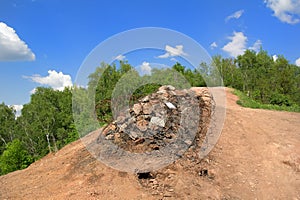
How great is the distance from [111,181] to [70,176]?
52.9 inches

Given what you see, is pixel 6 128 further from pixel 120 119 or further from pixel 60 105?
pixel 120 119

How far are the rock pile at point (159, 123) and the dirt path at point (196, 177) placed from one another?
0.77 m

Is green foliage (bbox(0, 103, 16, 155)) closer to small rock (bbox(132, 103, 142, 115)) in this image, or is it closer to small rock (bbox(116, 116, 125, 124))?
small rock (bbox(116, 116, 125, 124))

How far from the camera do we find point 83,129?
25.6 ft

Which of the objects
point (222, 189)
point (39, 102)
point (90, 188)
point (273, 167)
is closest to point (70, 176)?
point (90, 188)

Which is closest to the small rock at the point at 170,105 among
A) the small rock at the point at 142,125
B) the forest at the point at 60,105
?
the small rock at the point at 142,125

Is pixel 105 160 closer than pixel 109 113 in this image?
Yes

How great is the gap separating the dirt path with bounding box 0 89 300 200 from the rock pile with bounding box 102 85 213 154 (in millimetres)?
774

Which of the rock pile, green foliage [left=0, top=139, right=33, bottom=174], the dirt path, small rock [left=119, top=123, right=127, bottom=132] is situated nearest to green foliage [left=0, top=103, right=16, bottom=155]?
green foliage [left=0, top=139, right=33, bottom=174]

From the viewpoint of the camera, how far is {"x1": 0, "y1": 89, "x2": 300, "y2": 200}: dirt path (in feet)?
20.2

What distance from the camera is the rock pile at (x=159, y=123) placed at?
727cm

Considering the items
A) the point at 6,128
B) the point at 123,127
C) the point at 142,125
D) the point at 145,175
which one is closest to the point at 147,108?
the point at 142,125

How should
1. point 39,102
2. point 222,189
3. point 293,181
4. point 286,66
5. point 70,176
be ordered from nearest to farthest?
1. point 222,189
2. point 293,181
3. point 70,176
4. point 286,66
5. point 39,102

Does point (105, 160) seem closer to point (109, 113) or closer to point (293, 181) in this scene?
point (109, 113)
